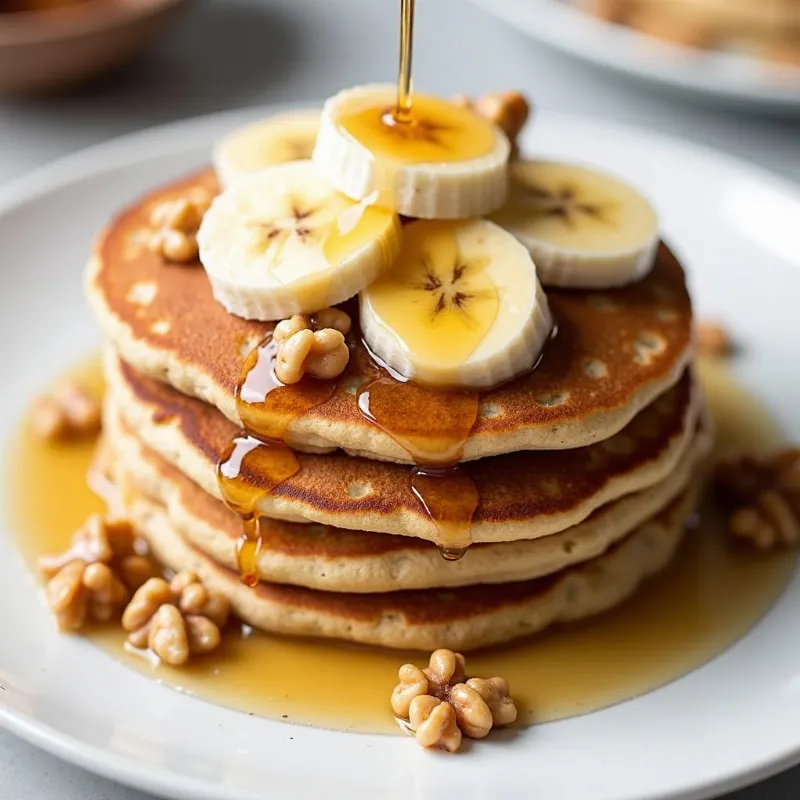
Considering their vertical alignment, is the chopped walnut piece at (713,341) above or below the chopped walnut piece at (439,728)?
below

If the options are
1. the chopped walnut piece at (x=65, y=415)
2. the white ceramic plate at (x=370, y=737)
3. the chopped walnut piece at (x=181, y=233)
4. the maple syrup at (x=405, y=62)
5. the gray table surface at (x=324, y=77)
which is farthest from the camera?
the gray table surface at (x=324, y=77)

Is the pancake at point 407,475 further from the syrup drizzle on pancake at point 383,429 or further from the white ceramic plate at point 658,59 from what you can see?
the white ceramic plate at point 658,59

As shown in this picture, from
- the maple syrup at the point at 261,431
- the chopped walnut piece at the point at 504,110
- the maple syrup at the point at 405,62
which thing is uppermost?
the maple syrup at the point at 405,62

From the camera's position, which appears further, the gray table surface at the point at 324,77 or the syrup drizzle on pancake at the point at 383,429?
the gray table surface at the point at 324,77

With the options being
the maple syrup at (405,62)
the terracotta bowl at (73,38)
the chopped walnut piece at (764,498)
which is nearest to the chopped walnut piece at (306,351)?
the maple syrup at (405,62)

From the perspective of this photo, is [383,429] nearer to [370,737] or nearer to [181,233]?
[370,737]

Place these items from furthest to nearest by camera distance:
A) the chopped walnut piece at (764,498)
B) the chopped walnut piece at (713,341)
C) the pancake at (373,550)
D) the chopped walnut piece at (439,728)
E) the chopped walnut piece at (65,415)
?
1. the chopped walnut piece at (713,341)
2. the chopped walnut piece at (65,415)
3. the chopped walnut piece at (764,498)
4. the pancake at (373,550)
5. the chopped walnut piece at (439,728)

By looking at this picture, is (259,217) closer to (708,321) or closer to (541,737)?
(541,737)
